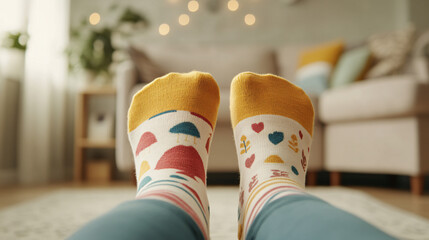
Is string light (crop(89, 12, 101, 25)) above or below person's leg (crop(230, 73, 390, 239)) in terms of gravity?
above

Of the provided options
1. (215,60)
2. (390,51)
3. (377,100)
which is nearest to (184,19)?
(215,60)

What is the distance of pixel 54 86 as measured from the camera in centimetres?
232

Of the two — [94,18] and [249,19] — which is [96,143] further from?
[249,19]

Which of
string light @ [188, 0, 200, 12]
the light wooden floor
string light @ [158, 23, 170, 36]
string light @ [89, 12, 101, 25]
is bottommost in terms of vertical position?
the light wooden floor

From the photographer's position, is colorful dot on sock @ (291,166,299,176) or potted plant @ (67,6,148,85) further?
potted plant @ (67,6,148,85)

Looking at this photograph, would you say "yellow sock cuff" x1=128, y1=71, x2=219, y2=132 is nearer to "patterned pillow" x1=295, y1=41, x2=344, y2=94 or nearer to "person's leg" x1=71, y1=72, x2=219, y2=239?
"person's leg" x1=71, y1=72, x2=219, y2=239

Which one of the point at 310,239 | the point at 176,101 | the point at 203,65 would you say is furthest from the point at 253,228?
the point at 203,65

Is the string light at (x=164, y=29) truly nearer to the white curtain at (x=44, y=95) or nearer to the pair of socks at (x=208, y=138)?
the white curtain at (x=44, y=95)

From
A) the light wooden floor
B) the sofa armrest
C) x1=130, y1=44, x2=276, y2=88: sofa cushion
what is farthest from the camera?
x1=130, y1=44, x2=276, y2=88: sofa cushion

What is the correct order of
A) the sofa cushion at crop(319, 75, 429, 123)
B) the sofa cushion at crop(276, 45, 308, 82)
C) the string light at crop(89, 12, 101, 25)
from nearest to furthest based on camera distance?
the sofa cushion at crop(319, 75, 429, 123) → the sofa cushion at crop(276, 45, 308, 82) → the string light at crop(89, 12, 101, 25)

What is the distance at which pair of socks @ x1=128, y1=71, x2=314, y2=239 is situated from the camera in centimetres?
52

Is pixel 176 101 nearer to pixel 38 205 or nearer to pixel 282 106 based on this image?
pixel 282 106

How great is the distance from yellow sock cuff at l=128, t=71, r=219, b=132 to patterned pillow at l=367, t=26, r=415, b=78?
4.73 ft

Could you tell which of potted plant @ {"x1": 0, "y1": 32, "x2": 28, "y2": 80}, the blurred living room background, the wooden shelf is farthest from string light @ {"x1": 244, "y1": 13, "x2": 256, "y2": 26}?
potted plant @ {"x1": 0, "y1": 32, "x2": 28, "y2": 80}
